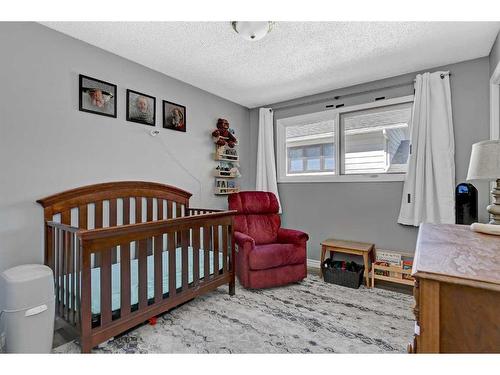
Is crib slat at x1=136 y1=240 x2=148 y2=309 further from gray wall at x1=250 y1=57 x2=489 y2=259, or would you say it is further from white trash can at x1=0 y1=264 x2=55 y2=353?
gray wall at x1=250 y1=57 x2=489 y2=259

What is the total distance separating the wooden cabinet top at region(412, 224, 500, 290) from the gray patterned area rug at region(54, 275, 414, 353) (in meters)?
0.87

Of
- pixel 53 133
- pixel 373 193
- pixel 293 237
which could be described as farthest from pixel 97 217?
pixel 373 193

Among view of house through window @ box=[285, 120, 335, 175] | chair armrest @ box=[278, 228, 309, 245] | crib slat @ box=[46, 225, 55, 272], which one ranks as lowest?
chair armrest @ box=[278, 228, 309, 245]

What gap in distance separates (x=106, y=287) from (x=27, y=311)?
416 millimetres

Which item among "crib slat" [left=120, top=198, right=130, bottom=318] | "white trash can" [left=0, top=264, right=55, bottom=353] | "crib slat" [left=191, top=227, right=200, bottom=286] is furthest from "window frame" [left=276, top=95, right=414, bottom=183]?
"white trash can" [left=0, top=264, right=55, bottom=353]

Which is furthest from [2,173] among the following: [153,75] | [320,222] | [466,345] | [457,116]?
[457,116]

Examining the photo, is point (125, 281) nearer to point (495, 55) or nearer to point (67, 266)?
point (67, 266)

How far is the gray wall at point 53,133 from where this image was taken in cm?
174

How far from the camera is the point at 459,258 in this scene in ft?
3.06

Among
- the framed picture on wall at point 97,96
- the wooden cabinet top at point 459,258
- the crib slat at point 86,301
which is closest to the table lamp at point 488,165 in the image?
the wooden cabinet top at point 459,258

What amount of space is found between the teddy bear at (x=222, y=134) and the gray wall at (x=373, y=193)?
2.10 ft

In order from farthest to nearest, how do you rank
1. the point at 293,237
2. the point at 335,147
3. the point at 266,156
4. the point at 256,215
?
1. the point at 266,156
2. the point at 335,147
3. the point at 256,215
4. the point at 293,237

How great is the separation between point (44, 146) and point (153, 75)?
50.1 inches

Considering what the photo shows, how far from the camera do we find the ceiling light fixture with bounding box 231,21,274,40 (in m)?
1.73
